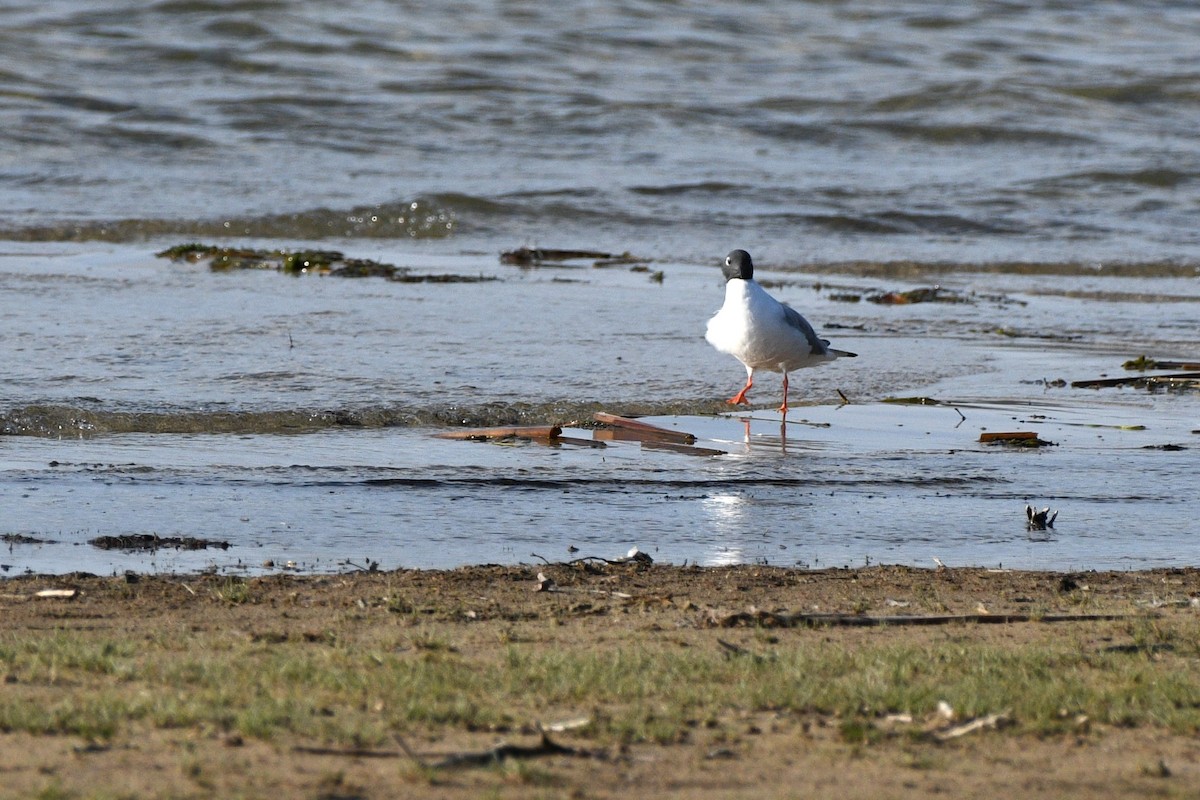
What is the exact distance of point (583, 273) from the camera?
1321 cm

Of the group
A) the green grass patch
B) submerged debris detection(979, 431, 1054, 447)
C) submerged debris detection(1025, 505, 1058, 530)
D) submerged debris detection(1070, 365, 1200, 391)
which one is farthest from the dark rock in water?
submerged debris detection(1070, 365, 1200, 391)

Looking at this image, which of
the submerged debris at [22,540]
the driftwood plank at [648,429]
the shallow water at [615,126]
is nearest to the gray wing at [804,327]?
the driftwood plank at [648,429]

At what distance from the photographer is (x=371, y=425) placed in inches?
301

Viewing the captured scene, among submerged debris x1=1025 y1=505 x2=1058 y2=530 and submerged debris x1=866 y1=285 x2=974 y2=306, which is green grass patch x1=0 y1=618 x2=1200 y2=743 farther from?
submerged debris x1=866 y1=285 x2=974 y2=306

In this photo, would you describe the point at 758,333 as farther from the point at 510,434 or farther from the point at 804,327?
the point at 510,434

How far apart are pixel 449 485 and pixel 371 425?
4.54 feet

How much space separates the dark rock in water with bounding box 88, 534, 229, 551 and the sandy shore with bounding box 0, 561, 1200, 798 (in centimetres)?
43

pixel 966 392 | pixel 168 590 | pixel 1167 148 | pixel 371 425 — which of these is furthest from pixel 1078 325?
pixel 1167 148

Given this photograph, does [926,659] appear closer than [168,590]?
Yes

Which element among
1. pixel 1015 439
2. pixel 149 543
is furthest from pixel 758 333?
pixel 149 543

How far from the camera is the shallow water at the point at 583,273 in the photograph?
609cm

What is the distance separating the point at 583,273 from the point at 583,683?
9499 millimetres

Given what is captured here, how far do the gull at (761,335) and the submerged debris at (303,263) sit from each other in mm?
4086

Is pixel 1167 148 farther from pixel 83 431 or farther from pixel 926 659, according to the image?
pixel 926 659
